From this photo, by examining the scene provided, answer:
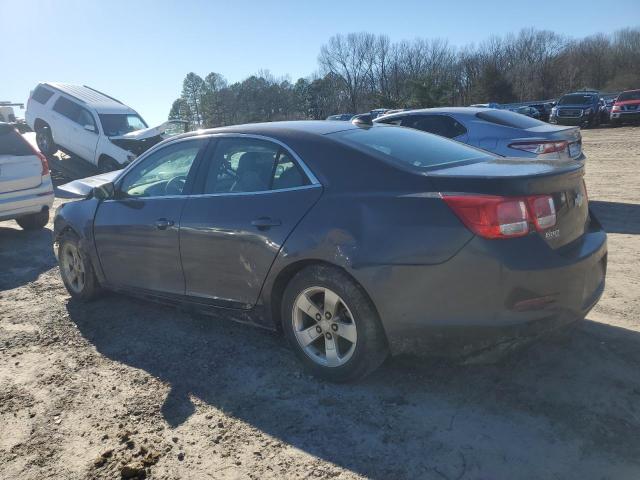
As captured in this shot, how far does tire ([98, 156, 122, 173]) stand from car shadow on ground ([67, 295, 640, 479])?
10627mm

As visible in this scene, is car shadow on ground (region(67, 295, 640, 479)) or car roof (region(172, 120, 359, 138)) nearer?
car shadow on ground (region(67, 295, 640, 479))

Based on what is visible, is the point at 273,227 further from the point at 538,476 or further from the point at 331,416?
the point at 538,476

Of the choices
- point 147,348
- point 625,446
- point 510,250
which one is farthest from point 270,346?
point 625,446

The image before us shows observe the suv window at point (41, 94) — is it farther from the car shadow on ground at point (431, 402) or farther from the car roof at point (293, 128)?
the car shadow on ground at point (431, 402)

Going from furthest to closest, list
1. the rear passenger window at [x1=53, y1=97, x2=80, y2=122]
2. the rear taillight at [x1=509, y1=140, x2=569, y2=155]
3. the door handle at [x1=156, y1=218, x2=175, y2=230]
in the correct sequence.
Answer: the rear passenger window at [x1=53, y1=97, x2=80, y2=122] → the rear taillight at [x1=509, y1=140, x2=569, y2=155] → the door handle at [x1=156, y1=218, x2=175, y2=230]

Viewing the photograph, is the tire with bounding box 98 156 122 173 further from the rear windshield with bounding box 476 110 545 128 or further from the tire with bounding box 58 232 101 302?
the rear windshield with bounding box 476 110 545 128

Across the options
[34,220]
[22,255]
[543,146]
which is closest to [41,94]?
[34,220]

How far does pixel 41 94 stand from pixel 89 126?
7.52 ft

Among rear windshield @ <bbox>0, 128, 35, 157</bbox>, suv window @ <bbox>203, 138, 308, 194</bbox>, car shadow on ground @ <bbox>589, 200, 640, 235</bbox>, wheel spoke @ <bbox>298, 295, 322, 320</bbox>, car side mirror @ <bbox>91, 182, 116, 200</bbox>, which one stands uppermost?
rear windshield @ <bbox>0, 128, 35, 157</bbox>

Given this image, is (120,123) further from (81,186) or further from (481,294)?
(481,294)

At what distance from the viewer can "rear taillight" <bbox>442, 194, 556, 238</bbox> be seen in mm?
2746

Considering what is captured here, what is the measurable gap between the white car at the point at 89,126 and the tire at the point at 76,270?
29.0ft

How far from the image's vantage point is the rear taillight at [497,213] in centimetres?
275

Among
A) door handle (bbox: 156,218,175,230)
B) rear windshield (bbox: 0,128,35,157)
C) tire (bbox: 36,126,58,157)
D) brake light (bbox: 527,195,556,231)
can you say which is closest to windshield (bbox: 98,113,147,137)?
tire (bbox: 36,126,58,157)
